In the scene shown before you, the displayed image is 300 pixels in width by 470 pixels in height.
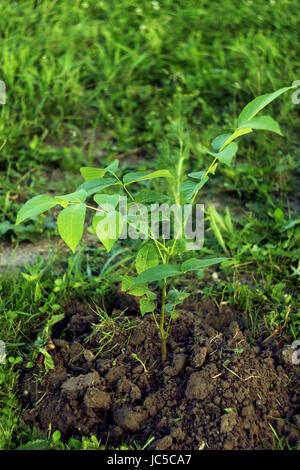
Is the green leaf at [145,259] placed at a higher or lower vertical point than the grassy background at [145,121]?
higher

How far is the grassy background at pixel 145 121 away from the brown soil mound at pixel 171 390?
0.47 feet

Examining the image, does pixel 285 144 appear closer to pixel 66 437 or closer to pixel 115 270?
pixel 115 270

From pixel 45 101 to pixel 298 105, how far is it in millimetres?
1522

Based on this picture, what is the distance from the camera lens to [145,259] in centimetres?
174

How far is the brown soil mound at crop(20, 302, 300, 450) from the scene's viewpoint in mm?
1661

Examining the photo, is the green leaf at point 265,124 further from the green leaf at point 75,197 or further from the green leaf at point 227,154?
the green leaf at point 75,197

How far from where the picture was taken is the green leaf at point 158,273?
1.54 m

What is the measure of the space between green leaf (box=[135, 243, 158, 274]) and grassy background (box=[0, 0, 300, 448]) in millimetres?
508

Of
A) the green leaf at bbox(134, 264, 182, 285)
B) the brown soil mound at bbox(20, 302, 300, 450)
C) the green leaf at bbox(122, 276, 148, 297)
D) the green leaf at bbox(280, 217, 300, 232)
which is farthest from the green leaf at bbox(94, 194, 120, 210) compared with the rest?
the green leaf at bbox(280, 217, 300, 232)

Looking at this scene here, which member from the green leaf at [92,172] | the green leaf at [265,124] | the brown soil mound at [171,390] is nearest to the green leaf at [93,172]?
the green leaf at [92,172]

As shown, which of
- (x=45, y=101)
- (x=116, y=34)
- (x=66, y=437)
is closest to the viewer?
(x=66, y=437)

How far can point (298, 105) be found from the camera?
326 centimetres

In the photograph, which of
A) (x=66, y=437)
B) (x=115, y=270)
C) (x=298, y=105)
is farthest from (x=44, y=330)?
(x=298, y=105)

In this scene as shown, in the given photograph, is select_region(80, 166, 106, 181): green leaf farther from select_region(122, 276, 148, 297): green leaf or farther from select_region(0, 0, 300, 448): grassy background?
select_region(0, 0, 300, 448): grassy background
